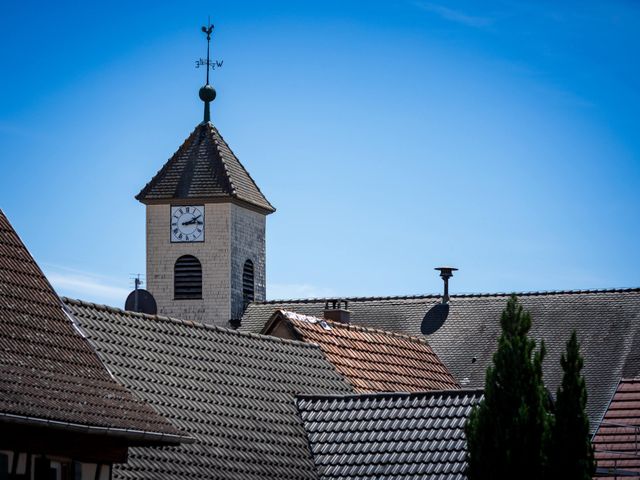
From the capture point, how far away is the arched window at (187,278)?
68.2 m

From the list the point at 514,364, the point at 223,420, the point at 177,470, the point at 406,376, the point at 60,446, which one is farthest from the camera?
the point at 406,376

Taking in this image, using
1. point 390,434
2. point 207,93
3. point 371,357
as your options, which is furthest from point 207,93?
point 390,434

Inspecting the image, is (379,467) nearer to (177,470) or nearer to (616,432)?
(177,470)

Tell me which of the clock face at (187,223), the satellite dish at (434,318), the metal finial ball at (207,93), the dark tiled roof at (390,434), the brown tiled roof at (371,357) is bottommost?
the dark tiled roof at (390,434)

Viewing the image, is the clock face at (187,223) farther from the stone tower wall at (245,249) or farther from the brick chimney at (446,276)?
the brick chimney at (446,276)

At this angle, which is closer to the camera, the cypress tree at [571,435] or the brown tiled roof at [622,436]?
the cypress tree at [571,435]

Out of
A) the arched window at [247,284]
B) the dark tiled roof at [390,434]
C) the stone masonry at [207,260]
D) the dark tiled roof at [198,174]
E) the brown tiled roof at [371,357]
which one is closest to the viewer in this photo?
the dark tiled roof at [390,434]

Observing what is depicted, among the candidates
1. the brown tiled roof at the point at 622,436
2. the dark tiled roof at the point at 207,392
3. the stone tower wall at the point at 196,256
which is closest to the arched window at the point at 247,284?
the stone tower wall at the point at 196,256

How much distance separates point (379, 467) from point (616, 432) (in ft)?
24.3

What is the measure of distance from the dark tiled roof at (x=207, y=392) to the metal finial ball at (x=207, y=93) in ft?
123

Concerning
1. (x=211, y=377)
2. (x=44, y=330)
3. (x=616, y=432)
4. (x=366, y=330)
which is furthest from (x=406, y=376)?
(x=44, y=330)

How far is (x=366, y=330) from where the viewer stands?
133 ft

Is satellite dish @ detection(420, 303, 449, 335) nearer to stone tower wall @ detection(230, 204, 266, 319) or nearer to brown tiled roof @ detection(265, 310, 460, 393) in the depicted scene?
stone tower wall @ detection(230, 204, 266, 319)

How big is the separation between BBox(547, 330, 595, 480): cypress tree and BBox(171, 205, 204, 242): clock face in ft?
144
